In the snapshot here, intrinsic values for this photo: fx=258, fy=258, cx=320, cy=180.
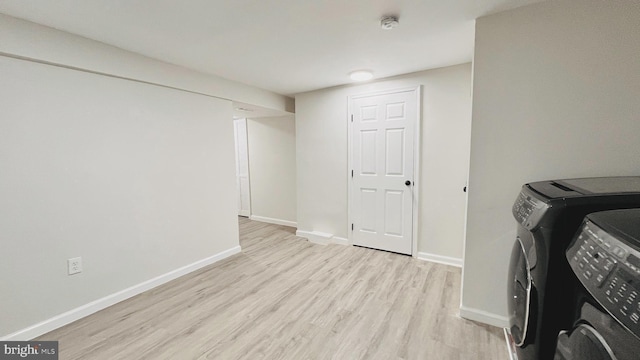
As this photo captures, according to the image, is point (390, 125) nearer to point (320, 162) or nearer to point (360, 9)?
point (320, 162)

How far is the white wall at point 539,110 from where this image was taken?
1468 mm

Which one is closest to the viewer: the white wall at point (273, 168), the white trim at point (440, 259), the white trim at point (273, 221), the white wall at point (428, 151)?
the white wall at point (428, 151)

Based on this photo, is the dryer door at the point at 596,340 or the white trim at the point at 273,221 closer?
the dryer door at the point at 596,340

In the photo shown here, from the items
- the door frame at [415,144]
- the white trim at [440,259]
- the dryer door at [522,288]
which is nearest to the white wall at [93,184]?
the door frame at [415,144]

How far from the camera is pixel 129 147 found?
7.86 feet

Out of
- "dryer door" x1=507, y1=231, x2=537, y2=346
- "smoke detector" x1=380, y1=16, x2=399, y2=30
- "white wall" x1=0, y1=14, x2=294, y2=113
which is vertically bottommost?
"dryer door" x1=507, y1=231, x2=537, y2=346

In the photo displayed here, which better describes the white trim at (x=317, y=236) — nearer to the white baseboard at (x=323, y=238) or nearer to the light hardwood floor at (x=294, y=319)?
the white baseboard at (x=323, y=238)

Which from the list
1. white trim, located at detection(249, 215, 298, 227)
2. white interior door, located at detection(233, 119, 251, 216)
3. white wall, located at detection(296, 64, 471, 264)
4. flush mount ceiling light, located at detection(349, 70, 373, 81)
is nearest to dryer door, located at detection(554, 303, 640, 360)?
white wall, located at detection(296, 64, 471, 264)

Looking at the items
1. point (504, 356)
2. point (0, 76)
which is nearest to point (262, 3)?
point (0, 76)

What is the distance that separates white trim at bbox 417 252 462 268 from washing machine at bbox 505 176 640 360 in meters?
1.91

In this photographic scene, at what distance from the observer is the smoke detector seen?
1764 mm

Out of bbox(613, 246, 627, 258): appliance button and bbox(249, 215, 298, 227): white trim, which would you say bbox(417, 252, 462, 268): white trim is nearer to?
bbox(249, 215, 298, 227): white trim

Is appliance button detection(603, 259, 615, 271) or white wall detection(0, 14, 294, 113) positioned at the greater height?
white wall detection(0, 14, 294, 113)

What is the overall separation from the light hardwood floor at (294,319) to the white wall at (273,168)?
1.80 m
